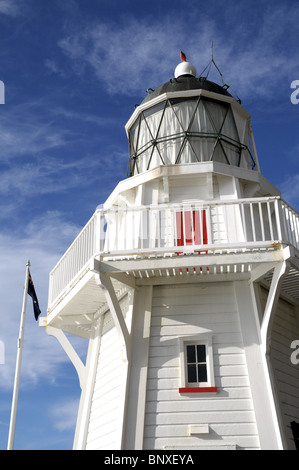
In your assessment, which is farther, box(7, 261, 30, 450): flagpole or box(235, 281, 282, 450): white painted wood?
box(7, 261, 30, 450): flagpole

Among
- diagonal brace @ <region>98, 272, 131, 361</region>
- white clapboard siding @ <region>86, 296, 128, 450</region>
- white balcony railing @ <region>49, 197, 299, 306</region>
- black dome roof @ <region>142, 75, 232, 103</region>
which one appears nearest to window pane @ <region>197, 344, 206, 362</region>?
diagonal brace @ <region>98, 272, 131, 361</region>

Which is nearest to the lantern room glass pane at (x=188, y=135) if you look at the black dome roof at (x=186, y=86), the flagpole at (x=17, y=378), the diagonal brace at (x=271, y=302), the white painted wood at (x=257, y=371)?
the black dome roof at (x=186, y=86)

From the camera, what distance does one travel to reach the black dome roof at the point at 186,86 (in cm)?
1741

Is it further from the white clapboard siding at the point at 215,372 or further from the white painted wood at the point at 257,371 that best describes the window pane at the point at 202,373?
the white painted wood at the point at 257,371

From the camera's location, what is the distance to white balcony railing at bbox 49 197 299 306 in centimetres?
1320

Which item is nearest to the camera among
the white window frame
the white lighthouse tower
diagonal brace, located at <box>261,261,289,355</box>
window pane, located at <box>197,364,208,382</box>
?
the white lighthouse tower

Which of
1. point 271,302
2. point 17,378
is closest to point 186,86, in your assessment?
point 271,302

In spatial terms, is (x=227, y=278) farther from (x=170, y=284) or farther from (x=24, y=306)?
(x=24, y=306)

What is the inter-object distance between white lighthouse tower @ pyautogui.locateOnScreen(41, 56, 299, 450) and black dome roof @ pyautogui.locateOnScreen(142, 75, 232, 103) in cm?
32

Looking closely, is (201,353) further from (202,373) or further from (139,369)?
(139,369)

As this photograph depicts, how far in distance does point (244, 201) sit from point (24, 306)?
649 cm

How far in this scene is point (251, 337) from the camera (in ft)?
44.2

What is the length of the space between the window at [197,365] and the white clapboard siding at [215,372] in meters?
0.14

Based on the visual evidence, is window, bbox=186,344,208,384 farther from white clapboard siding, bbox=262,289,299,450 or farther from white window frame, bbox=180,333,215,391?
white clapboard siding, bbox=262,289,299,450
